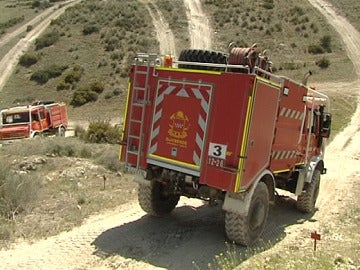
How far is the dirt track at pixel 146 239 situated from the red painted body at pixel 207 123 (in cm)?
137

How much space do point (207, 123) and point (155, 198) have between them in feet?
8.18

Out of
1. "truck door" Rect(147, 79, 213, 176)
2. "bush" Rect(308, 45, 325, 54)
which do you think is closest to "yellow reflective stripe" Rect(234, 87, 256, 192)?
"truck door" Rect(147, 79, 213, 176)

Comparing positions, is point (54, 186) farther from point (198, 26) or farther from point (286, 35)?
point (198, 26)

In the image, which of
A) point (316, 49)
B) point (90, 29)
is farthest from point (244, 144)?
point (90, 29)

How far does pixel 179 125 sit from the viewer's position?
302 inches

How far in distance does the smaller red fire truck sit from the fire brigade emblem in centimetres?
1654

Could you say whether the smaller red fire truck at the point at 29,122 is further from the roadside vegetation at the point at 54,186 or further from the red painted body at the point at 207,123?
the red painted body at the point at 207,123

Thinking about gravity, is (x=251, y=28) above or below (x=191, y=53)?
above

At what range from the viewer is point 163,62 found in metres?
8.01

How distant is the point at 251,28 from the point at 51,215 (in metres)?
45.0

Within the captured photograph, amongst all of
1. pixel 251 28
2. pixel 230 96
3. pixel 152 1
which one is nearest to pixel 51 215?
pixel 230 96

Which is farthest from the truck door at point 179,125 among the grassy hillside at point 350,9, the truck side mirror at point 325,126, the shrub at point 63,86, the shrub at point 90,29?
the grassy hillside at point 350,9

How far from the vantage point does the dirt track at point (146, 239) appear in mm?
7375

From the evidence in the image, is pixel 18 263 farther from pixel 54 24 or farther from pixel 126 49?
pixel 54 24
